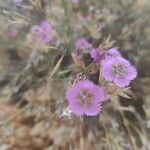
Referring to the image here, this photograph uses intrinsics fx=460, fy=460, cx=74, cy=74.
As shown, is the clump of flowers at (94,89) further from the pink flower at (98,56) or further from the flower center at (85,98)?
the pink flower at (98,56)

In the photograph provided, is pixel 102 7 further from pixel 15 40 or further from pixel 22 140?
pixel 22 140

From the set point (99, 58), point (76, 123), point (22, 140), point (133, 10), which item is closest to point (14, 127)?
point (22, 140)

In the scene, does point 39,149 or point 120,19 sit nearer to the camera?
point 39,149

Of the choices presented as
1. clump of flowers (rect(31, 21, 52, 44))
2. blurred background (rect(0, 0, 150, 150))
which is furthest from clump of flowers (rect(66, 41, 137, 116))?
clump of flowers (rect(31, 21, 52, 44))

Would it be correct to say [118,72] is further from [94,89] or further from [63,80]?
[63,80]

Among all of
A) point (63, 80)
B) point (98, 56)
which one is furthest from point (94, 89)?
point (63, 80)

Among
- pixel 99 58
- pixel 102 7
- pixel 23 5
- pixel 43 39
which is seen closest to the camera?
pixel 99 58
